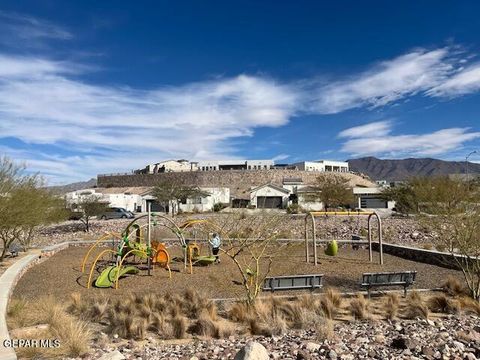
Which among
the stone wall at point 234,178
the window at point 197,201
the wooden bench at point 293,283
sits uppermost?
the stone wall at point 234,178

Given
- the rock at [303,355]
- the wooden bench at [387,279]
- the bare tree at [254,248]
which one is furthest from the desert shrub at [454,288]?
the rock at [303,355]

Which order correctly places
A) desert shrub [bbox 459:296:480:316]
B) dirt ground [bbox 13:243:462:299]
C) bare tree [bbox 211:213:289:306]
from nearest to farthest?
desert shrub [bbox 459:296:480:316] → bare tree [bbox 211:213:289:306] → dirt ground [bbox 13:243:462:299]

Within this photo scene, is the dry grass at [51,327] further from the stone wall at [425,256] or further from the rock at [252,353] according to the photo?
the stone wall at [425,256]

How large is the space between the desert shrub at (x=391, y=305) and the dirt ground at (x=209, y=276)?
1.83 m

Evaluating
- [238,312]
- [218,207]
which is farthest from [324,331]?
[218,207]

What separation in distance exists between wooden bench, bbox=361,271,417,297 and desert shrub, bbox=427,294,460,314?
45.1 inches

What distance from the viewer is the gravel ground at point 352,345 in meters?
6.15

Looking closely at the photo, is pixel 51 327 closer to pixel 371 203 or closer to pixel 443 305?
pixel 443 305

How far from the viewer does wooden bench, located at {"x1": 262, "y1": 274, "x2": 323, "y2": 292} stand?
10.5 metres

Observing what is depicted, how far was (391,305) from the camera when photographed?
905cm

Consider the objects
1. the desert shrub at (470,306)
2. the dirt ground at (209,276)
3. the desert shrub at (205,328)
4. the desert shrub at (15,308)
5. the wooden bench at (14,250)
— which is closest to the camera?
the desert shrub at (205,328)

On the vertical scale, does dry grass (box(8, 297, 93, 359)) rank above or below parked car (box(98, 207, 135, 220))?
below

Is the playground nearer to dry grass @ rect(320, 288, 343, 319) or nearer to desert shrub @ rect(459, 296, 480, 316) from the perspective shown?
dry grass @ rect(320, 288, 343, 319)

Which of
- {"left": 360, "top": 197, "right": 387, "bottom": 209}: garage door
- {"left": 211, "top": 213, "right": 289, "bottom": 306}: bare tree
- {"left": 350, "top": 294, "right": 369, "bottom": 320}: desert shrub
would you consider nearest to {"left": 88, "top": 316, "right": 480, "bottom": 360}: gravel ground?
{"left": 350, "top": 294, "right": 369, "bottom": 320}: desert shrub
